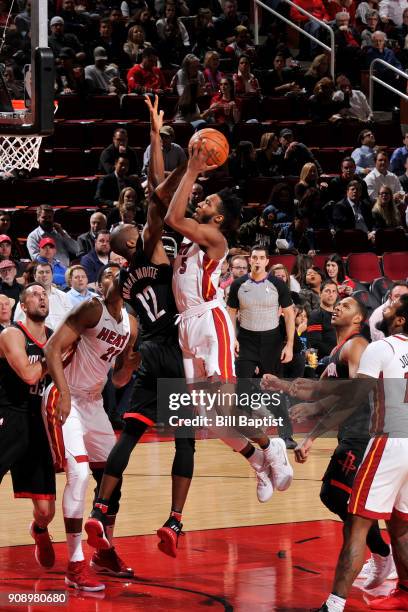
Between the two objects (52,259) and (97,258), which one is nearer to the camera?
(52,259)

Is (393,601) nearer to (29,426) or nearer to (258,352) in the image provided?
(29,426)

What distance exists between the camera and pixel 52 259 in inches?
502

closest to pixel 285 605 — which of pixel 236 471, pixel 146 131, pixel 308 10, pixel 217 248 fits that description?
pixel 217 248

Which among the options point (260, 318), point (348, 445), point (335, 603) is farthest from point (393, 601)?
point (260, 318)

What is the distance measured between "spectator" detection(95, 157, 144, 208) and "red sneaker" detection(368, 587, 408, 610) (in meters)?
8.61

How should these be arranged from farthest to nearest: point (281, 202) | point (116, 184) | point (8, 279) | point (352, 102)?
point (352, 102)
point (281, 202)
point (116, 184)
point (8, 279)

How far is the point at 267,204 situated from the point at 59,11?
5171 mm

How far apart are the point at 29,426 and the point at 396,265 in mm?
8843

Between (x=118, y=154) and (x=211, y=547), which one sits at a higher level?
(x=118, y=154)

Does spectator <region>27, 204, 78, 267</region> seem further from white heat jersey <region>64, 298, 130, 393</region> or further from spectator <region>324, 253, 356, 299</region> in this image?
white heat jersey <region>64, 298, 130, 393</region>

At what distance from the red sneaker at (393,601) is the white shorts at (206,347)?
1.56 m

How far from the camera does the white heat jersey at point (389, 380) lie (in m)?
5.96

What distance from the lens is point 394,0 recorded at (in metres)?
20.8

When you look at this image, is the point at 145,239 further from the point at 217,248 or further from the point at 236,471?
the point at 236,471
